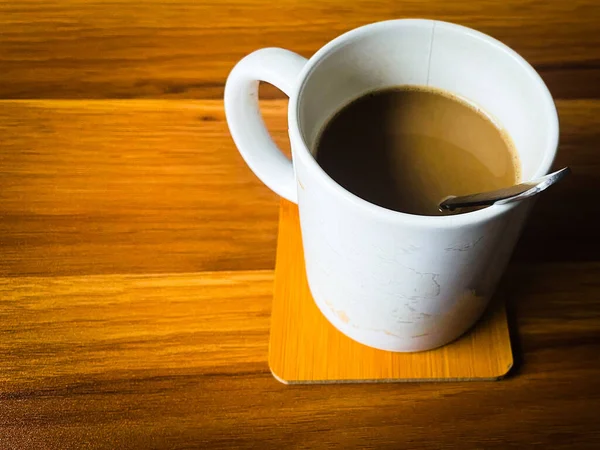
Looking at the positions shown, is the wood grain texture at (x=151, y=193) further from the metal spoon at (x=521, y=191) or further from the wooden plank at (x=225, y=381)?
the metal spoon at (x=521, y=191)

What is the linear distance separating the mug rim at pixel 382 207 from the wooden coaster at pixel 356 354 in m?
0.15

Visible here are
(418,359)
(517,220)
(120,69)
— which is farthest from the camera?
(120,69)

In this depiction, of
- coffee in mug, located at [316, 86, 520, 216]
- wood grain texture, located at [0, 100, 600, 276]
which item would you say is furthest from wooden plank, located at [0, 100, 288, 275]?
coffee in mug, located at [316, 86, 520, 216]

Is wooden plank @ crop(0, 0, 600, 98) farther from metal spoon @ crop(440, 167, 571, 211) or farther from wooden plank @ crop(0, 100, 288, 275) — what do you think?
metal spoon @ crop(440, 167, 571, 211)

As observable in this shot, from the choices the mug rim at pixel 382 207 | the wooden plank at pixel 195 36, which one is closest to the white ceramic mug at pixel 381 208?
the mug rim at pixel 382 207

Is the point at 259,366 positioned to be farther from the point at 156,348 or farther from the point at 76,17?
the point at 76,17

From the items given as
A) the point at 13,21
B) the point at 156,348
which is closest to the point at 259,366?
the point at 156,348

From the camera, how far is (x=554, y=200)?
527mm

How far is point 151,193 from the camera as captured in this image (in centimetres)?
55

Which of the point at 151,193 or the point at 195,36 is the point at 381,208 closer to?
the point at 151,193

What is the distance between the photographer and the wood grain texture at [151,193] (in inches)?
20.2

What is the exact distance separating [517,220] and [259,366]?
0.21 m

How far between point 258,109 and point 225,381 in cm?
20

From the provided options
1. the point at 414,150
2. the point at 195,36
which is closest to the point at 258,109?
the point at 414,150
